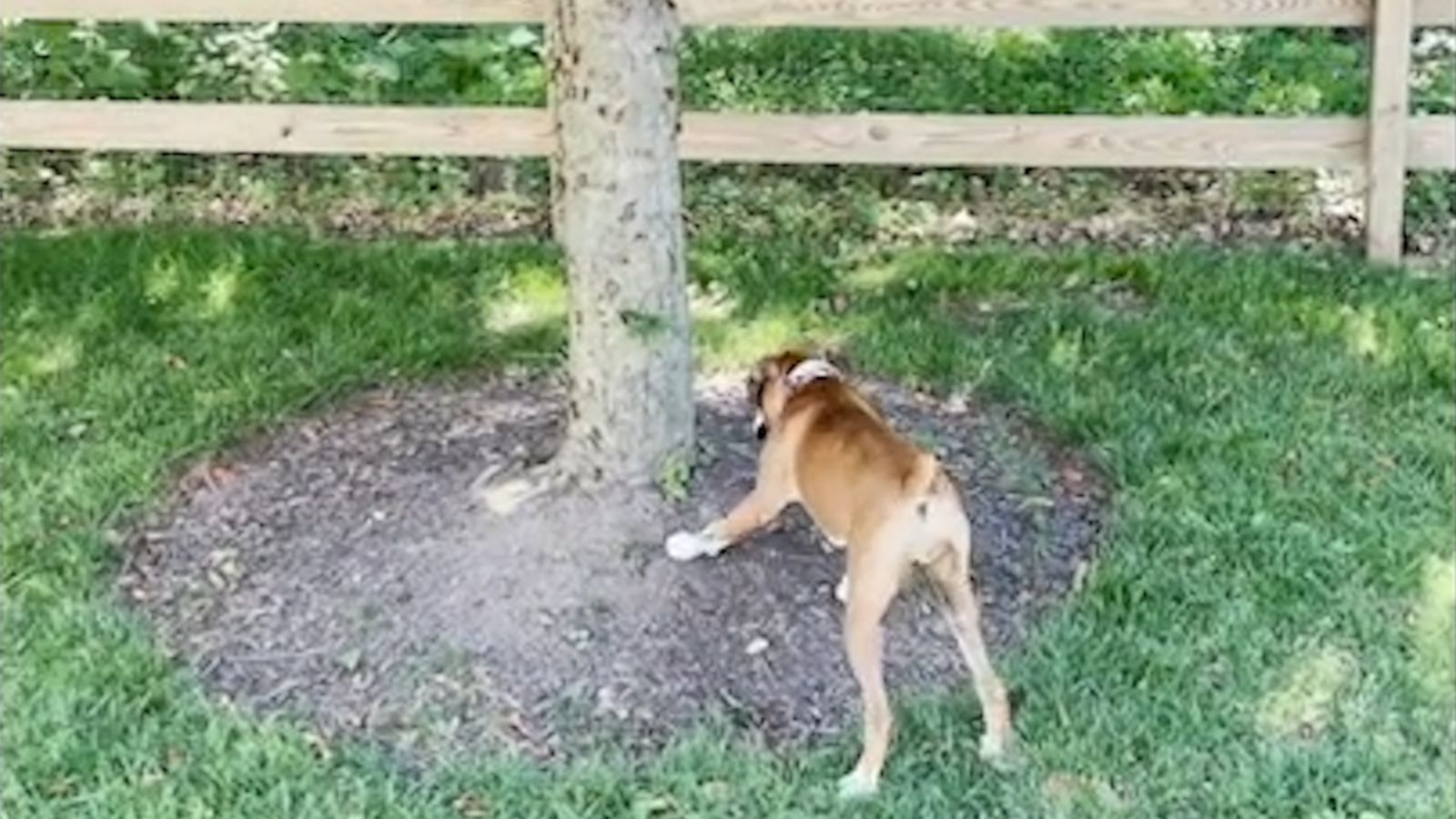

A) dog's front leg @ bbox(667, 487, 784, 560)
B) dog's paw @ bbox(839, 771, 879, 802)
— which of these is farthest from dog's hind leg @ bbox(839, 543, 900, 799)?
dog's front leg @ bbox(667, 487, 784, 560)

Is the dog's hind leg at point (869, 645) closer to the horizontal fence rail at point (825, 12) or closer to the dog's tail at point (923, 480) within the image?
the dog's tail at point (923, 480)

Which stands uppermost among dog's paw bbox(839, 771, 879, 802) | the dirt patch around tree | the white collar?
the white collar

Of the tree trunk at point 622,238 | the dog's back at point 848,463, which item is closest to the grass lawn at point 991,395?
the dog's back at point 848,463

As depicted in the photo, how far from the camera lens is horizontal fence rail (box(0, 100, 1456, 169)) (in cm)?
626

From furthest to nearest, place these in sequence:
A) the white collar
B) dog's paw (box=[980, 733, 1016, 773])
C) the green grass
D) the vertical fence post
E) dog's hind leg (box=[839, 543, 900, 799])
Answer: the green grass < the vertical fence post < the white collar < dog's paw (box=[980, 733, 1016, 773]) < dog's hind leg (box=[839, 543, 900, 799])

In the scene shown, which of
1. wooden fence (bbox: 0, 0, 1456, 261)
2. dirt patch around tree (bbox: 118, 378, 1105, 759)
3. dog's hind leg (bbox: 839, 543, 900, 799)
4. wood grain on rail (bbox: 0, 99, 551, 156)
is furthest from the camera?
wood grain on rail (bbox: 0, 99, 551, 156)

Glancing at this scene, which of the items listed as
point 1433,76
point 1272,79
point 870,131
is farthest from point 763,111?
point 1433,76

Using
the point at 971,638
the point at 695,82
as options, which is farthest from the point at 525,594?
the point at 695,82

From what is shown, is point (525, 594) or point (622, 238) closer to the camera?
point (525, 594)

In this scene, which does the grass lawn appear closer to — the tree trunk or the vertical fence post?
the vertical fence post

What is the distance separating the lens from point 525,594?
4.19 meters

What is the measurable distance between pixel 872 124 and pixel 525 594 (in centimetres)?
253

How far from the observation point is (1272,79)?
7.50 m

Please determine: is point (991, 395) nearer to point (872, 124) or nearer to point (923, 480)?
point (872, 124)
